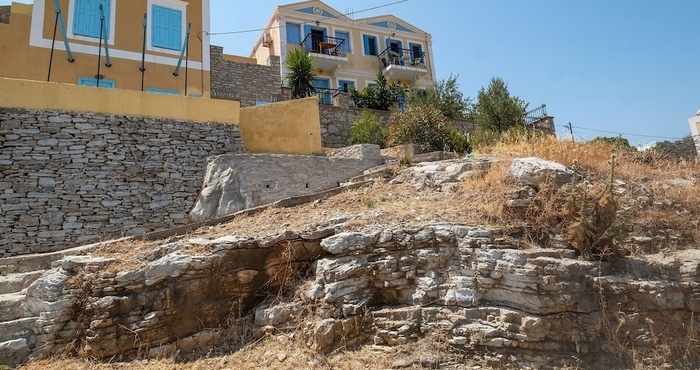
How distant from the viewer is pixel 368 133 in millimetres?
14219

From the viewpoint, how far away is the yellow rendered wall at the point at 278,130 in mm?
11383

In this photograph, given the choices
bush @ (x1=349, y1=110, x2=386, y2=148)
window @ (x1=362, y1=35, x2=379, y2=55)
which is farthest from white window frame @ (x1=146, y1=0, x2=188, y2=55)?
window @ (x1=362, y1=35, x2=379, y2=55)

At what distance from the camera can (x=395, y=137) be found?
12938 millimetres

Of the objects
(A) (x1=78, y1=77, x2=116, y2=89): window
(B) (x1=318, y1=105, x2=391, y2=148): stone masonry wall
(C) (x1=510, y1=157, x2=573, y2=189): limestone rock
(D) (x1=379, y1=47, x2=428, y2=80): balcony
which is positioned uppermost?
(D) (x1=379, y1=47, x2=428, y2=80): balcony

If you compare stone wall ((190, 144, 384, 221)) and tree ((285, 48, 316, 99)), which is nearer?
stone wall ((190, 144, 384, 221))

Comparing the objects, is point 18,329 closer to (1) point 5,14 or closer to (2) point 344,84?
(1) point 5,14

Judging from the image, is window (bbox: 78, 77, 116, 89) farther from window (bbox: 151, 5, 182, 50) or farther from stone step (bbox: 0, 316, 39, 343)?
stone step (bbox: 0, 316, 39, 343)

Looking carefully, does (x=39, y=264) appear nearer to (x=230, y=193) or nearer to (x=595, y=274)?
(x=230, y=193)

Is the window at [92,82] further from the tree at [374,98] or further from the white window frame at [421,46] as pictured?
the white window frame at [421,46]

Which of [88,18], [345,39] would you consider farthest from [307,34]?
[88,18]

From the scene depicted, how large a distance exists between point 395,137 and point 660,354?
29.7 feet

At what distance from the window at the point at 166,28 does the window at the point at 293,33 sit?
27.6 ft

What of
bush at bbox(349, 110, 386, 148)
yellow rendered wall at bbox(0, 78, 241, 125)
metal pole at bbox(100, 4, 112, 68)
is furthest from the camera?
A: bush at bbox(349, 110, 386, 148)

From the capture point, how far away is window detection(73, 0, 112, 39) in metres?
13.3
